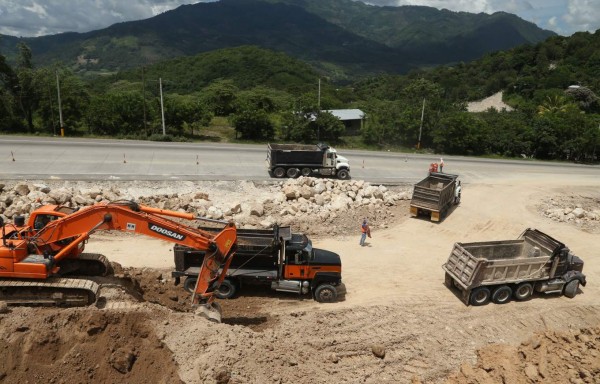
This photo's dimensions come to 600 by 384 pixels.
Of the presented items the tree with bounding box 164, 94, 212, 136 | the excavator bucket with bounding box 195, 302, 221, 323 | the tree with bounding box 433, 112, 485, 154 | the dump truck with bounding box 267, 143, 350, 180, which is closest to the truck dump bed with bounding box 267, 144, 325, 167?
the dump truck with bounding box 267, 143, 350, 180

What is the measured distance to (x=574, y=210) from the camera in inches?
922

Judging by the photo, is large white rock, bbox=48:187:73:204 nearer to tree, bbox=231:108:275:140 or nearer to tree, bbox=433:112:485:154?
tree, bbox=231:108:275:140

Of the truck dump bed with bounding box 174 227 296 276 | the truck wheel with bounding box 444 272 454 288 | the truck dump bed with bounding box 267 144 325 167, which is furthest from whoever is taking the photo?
the truck dump bed with bounding box 267 144 325 167

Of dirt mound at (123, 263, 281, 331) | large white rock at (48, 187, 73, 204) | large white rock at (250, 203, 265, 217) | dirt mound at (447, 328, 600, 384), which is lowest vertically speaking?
dirt mound at (447, 328, 600, 384)

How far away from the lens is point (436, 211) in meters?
21.5

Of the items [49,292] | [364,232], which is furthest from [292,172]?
[49,292]

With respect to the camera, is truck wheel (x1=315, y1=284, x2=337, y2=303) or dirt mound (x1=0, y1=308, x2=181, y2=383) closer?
dirt mound (x1=0, y1=308, x2=181, y2=383)

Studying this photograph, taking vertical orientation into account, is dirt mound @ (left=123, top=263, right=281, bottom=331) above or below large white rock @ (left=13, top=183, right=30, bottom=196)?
below

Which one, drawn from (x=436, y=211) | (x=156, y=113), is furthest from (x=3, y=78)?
(x=436, y=211)

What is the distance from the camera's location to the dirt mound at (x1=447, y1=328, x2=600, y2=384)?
11.0 m

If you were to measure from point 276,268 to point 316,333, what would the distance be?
2850 millimetres

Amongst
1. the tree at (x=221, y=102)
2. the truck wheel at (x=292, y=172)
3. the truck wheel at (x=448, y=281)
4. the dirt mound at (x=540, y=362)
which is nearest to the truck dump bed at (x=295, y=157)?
the truck wheel at (x=292, y=172)

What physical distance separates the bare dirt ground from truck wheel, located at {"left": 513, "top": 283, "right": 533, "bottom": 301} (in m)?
0.21

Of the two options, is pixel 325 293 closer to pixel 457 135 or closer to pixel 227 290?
pixel 227 290
